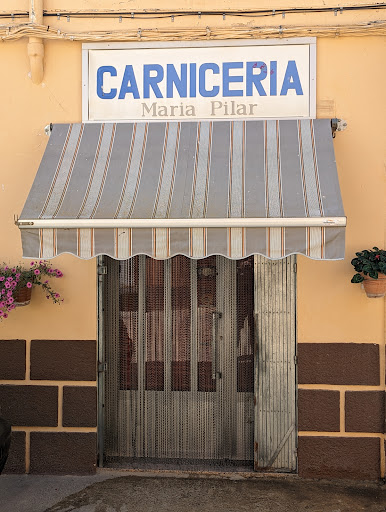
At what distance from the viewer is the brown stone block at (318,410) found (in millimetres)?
5422

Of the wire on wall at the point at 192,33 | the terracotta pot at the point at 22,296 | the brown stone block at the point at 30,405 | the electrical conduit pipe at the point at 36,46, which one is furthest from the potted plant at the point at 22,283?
the wire on wall at the point at 192,33

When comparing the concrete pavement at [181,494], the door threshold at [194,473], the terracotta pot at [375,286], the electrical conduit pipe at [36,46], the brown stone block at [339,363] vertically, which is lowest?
the concrete pavement at [181,494]

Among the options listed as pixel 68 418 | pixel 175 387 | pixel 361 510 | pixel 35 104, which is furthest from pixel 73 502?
pixel 35 104

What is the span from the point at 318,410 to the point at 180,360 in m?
1.54

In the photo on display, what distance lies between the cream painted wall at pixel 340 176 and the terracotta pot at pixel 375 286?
0.93 feet

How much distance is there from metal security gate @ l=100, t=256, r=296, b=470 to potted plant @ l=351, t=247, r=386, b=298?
44.6 inches

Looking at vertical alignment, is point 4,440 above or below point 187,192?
below

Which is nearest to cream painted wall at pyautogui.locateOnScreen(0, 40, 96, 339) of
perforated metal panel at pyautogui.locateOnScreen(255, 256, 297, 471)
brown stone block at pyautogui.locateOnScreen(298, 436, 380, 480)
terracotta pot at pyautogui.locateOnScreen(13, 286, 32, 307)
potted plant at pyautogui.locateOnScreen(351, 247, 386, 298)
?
terracotta pot at pyautogui.locateOnScreen(13, 286, 32, 307)

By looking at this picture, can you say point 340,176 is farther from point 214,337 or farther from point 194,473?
point 194,473

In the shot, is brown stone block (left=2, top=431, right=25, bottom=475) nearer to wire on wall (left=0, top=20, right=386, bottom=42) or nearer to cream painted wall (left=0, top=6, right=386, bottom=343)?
cream painted wall (left=0, top=6, right=386, bottom=343)

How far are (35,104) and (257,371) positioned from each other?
372 cm

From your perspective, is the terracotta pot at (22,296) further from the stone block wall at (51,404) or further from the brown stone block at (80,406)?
the brown stone block at (80,406)

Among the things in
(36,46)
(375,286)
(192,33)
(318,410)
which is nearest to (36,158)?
(36,46)

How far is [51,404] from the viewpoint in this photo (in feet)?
18.6
